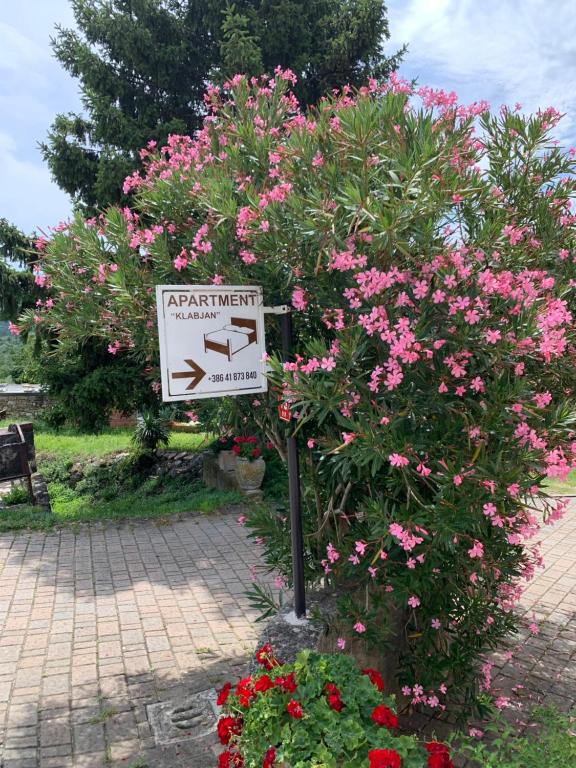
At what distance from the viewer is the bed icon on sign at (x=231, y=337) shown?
3.20 m

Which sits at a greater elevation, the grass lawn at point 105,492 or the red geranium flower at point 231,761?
the red geranium flower at point 231,761

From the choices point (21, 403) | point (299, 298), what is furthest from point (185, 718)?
point (21, 403)

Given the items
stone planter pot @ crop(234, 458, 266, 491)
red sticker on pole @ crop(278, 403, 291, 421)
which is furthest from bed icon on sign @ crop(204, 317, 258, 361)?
stone planter pot @ crop(234, 458, 266, 491)

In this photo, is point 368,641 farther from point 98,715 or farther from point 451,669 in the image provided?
point 98,715

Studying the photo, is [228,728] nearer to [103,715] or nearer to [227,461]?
[103,715]

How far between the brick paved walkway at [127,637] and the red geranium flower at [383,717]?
1.53 meters

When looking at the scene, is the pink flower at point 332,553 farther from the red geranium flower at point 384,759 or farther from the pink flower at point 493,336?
the pink flower at point 493,336

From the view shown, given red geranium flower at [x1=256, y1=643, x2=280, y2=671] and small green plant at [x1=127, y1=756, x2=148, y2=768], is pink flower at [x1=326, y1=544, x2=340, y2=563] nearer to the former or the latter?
red geranium flower at [x1=256, y1=643, x2=280, y2=671]

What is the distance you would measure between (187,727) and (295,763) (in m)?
1.83

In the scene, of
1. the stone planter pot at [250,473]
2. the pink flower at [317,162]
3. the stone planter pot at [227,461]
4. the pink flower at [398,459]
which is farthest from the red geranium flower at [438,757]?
the stone planter pot at [227,461]

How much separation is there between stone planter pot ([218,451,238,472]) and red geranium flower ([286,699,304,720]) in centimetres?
834

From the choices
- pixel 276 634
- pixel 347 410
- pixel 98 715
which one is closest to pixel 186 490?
pixel 98 715

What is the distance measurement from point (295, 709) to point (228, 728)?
47cm

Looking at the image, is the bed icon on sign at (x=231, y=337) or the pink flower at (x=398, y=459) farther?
the bed icon on sign at (x=231, y=337)
